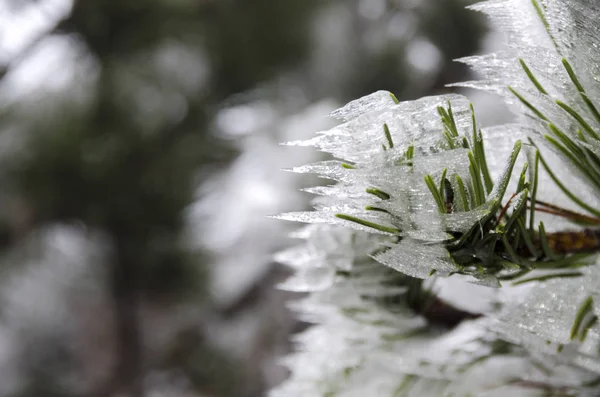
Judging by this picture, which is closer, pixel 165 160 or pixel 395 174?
pixel 395 174

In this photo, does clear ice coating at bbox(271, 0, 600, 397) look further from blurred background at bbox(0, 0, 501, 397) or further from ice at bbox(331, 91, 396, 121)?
blurred background at bbox(0, 0, 501, 397)

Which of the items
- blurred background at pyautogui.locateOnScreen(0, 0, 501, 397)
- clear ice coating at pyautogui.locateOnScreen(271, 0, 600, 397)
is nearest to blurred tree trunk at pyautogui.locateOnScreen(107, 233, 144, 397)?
blurred background at pyautogui.locateOnScreen(0, 0, 501, 397)

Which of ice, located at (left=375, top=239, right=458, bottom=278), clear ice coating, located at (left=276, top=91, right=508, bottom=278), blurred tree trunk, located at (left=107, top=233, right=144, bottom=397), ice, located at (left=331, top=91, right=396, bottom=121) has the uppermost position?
ice, located at (left=331, top=91, right=396, bottom=121)

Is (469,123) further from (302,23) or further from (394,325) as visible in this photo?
(302,23)

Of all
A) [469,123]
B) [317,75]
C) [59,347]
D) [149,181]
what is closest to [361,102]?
[469,123]

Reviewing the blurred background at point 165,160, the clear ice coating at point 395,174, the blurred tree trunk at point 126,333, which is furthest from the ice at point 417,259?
the blurred tree trunk at point 126,333

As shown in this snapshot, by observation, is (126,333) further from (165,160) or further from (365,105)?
(365,105)

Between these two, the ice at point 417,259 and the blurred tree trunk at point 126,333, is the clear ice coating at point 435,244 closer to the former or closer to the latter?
the ice at point 417,259

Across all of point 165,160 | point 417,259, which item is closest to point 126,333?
point 165,160
